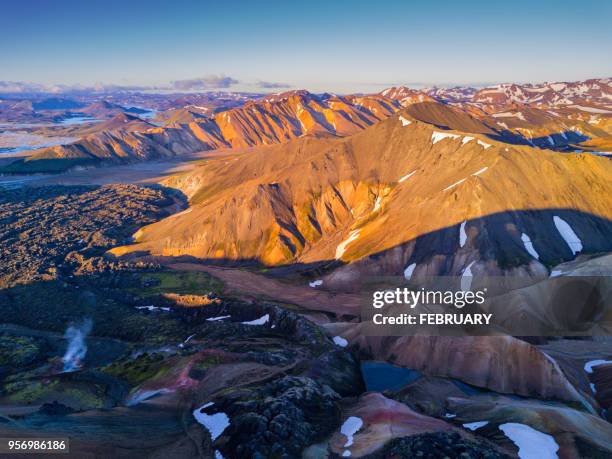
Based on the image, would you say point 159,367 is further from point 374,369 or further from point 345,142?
point 345,142

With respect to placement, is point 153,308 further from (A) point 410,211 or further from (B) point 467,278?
(B) point 467,278

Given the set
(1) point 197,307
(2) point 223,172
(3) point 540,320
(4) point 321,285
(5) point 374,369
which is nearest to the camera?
(5) point 374,369

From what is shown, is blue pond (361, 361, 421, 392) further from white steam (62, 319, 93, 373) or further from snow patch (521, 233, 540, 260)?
white steam (62, 319, 93, 373)

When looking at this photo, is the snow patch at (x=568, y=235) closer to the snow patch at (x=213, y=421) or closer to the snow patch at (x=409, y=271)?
the snow patch at (x=409, y=271)

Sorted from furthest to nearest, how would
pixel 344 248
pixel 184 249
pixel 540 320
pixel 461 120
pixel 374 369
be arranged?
pixel 461 120 → pixel 184 249 → pixel 344 248 → pixel 540 320 → pixel 374 369

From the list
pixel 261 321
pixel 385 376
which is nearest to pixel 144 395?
pixel 261 321

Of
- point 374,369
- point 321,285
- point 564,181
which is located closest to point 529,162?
point 564,181
